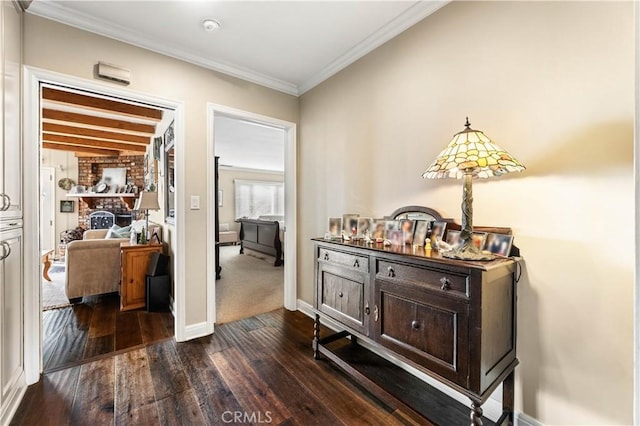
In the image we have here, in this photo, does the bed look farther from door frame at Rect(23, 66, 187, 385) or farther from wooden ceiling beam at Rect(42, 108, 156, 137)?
door frame at Rect(23, 66, 187, 385)

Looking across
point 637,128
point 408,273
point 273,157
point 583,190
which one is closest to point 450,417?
point 408,273

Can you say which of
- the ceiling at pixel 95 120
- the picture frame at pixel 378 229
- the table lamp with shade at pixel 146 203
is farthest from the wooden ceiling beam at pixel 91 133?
the picture frame at pixel 378 229

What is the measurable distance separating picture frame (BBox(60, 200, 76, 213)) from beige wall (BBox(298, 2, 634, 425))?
8064 millimetres

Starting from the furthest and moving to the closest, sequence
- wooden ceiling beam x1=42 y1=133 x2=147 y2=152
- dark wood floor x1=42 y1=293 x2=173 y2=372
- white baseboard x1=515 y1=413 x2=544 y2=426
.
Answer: wooden ceiling beam x1=42 y1=133 x2=147 y2=152
dark wood floor x1=42 y1=293 x2=173 y2=372
white baseboard x1=515 y1=413 x2=544 y2=426

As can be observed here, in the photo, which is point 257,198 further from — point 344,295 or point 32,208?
point 344,295

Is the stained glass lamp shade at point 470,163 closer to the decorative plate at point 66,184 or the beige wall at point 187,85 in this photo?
the beige wall at point 187,85

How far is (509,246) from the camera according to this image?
1.40 m

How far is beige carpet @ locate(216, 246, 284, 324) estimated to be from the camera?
10.3 ft

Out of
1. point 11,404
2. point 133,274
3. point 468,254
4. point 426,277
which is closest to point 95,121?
point 133,274

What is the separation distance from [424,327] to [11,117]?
2.67 metres

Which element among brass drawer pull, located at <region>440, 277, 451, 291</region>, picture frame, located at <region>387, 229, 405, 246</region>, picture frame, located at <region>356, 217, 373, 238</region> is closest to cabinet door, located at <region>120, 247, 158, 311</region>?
picture frame, located at <region>356, 217, 373, 238</region>

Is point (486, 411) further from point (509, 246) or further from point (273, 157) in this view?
point (273, 157)

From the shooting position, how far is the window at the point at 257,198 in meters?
9.26

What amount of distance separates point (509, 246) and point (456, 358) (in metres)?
0.62
